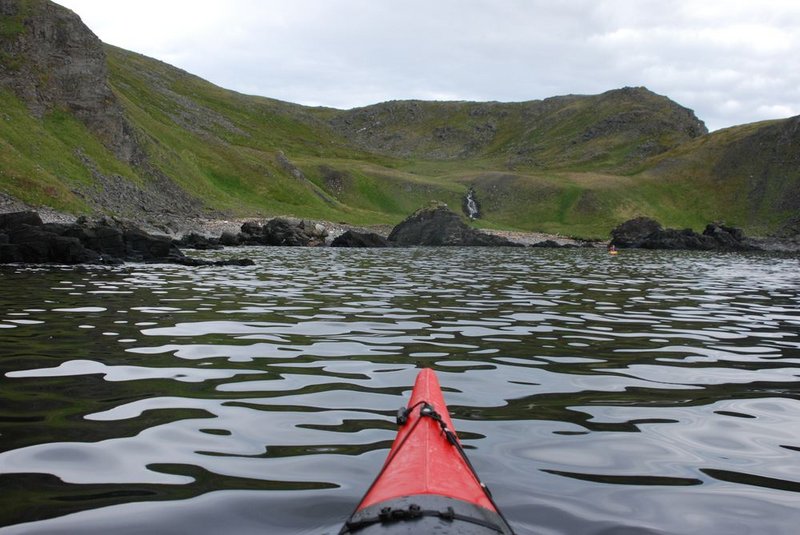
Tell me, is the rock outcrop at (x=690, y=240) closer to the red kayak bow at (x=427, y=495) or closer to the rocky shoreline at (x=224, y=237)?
the rocky shoreline at (x=224, y=237)

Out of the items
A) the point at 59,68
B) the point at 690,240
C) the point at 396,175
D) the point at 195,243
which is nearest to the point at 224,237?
the point at 195,243

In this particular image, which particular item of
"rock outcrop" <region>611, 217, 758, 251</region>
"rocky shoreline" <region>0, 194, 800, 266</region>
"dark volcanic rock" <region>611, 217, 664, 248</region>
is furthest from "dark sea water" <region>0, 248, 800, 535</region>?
"dark volcanic rock" <region>611, 217, 664, 248</region>

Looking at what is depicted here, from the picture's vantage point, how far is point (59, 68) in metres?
80.8

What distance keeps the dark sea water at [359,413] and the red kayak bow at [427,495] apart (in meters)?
0.95

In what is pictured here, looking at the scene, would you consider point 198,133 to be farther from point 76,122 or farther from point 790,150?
point 790,150

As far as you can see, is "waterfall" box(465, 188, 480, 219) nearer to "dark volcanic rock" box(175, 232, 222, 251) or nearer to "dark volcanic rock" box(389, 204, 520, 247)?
"dark volcanic rock" box(389, 204, 520, 247)

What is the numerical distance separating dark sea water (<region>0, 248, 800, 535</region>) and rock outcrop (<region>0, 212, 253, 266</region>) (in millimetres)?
15337

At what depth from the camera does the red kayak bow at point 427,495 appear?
3899 mm

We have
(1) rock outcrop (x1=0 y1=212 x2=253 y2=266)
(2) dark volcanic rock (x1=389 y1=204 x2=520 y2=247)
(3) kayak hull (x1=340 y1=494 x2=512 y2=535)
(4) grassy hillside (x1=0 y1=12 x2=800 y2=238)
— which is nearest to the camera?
(3) kayak hull (x1=340 y1=494 x2=512 y2=535)

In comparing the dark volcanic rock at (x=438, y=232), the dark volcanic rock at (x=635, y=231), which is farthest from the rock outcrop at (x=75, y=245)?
the dark volcanic rock at (x=635, y=231)

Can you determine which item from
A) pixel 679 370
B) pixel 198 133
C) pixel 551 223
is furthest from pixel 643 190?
pixel 679 370

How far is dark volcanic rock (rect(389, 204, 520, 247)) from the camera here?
82938 mm

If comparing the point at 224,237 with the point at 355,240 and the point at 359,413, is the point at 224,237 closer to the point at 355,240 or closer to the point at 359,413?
the point at 355,240

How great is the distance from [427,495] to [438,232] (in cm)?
7965
